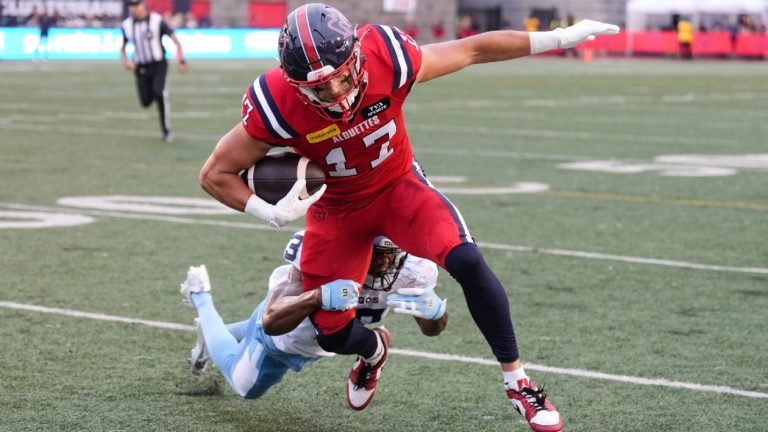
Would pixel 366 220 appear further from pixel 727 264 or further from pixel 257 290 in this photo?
pixel 727 264

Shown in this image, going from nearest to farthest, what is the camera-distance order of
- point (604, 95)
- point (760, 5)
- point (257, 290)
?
1. point (257, 290)
2. point (604, 95)
3. point (760, 5)

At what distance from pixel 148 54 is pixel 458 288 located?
9.52 metres

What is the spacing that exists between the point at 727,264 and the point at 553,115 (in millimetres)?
12084

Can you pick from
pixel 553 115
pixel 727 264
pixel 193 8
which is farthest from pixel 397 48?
pixel 193 8

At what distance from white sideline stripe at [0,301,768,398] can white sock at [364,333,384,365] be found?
83 cm

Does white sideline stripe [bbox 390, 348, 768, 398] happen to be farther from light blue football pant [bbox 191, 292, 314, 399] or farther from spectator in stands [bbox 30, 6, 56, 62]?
spectator in stands [bbox 30, 6, 56, 62]

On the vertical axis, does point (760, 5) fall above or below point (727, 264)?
below

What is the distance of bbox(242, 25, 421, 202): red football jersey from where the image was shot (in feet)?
15.4

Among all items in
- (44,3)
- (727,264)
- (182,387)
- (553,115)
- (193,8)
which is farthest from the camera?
(193,8)

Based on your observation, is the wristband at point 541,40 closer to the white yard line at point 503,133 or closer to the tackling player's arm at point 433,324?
the tackling player's arm at point 433,324

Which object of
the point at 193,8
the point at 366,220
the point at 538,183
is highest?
→ the point at 366,220

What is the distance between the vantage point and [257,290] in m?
7.25

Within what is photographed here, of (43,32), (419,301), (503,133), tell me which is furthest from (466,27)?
(419,301)

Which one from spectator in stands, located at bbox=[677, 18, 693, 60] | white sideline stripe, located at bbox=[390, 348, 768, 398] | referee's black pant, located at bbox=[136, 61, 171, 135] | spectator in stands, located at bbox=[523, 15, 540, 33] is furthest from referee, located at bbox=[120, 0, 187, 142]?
spectator in stands, located at bbox=[523, 15, 540, 33]
